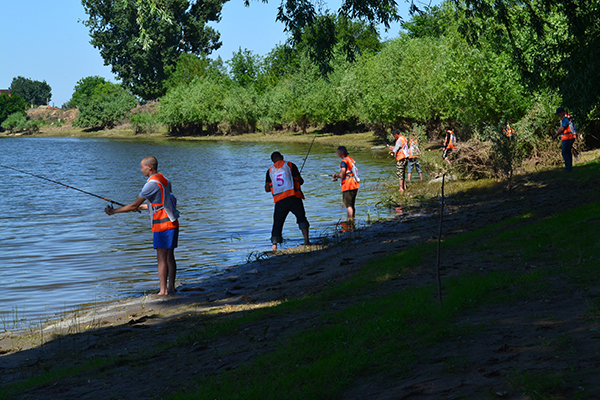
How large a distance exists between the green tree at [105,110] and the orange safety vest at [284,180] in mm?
108502

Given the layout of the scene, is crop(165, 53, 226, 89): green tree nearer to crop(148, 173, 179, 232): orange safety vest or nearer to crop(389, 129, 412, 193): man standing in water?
crop(389, 129, 412, 193): man standing in water

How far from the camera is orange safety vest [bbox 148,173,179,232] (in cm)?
910

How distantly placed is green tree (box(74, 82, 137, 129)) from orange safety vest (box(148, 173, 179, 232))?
11127cm

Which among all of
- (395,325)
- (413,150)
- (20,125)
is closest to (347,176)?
(413,150)

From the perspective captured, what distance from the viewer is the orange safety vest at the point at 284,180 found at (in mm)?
12406

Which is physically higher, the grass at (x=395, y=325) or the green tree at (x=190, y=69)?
the green tree at (x=190, y=69)

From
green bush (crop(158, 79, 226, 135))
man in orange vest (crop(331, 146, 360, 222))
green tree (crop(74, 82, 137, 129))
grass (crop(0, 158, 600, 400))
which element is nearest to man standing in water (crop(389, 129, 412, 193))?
man in orange vest (crop(331, 146, 360, 222))

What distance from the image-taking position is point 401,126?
4891 centimetres

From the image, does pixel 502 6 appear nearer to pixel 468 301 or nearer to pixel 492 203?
pixel 492 203

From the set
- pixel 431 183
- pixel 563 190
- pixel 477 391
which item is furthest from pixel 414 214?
pixel 477 391

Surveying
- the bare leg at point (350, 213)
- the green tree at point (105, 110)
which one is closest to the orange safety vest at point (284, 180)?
the bare leg at point (350, 213)

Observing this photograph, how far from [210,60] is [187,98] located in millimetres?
20968

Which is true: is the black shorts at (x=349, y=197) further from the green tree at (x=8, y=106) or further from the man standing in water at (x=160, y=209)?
the green tree at (x=8, y=106)

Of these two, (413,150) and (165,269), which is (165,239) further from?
(413,150)
